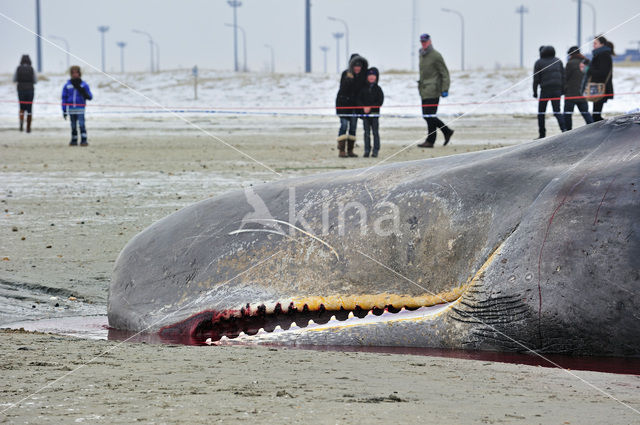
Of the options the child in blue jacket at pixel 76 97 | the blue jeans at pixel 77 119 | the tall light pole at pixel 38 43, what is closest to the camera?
the child in blue jacket at pixel 76 97

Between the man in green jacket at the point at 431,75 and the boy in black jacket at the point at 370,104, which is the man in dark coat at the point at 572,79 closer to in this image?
the man in green jacket at the point at 431,75

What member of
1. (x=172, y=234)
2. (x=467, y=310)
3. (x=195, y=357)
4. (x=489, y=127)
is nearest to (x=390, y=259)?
(x=467, y=310)

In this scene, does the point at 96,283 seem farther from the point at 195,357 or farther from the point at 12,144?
the point at 12,144

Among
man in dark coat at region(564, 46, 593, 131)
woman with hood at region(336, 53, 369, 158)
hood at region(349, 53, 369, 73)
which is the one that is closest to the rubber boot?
woman with hood at region(336, 53, 369, 158)

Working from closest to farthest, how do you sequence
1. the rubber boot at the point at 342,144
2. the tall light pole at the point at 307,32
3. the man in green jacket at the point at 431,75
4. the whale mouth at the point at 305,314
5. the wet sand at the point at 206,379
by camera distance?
the wet sand at the point at 206,379 → the whale mouth at the point at 305,314 → the rubber boot at the point at 342,144 → the man in green jacket at the point at 431,75 → the tall light pole at the point at 307,32

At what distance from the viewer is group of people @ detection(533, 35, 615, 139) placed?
58.2 ft

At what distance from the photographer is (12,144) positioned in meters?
22.1

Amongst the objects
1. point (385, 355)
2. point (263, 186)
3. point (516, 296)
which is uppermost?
point (263, 186)

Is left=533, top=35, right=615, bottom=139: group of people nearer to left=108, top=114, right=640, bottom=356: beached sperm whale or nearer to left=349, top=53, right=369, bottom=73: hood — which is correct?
left=349, top=53, right=369, bottom=73: hood

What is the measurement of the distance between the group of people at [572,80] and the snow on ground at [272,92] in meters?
18.5

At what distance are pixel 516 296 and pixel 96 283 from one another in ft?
11.7

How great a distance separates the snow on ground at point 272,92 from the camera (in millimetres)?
42469

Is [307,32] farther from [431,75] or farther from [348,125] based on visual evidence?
[348,125]

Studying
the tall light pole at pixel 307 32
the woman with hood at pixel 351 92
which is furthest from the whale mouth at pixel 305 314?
the tall light pole at pixel 307 32
